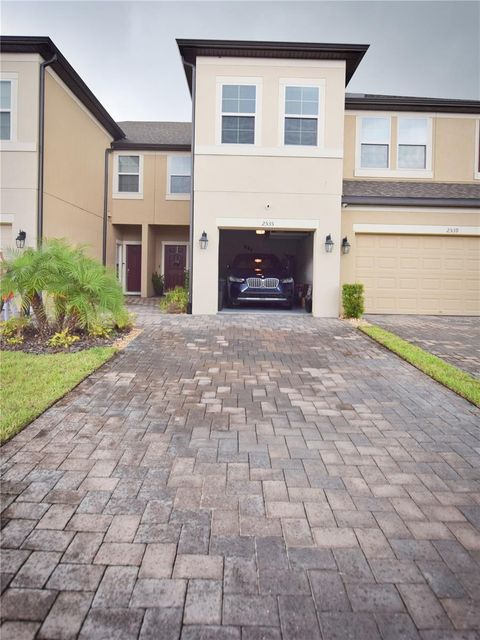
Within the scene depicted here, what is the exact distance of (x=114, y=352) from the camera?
22.5 ft

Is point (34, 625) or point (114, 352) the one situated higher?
point (114, 352)

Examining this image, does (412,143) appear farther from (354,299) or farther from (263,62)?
(354,299)

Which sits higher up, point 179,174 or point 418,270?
point 179,174

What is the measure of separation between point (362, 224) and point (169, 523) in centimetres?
1116

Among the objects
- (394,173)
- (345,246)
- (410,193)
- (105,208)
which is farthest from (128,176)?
(410,193)

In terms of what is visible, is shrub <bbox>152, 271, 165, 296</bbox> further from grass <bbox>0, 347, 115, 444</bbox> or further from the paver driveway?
the paver driveway

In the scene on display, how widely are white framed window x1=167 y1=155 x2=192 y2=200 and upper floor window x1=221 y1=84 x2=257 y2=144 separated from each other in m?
5.09

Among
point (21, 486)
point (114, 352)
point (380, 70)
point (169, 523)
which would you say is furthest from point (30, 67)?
point (380, 70)

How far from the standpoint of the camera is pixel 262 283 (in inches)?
484

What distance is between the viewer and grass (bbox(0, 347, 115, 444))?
13.0 ft

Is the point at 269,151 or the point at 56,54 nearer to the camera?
the point at 56,54

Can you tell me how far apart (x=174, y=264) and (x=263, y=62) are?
9037 millimetres

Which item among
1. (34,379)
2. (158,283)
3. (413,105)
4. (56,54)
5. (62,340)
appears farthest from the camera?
(158,283)

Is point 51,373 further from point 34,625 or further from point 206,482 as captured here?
point 34,625
